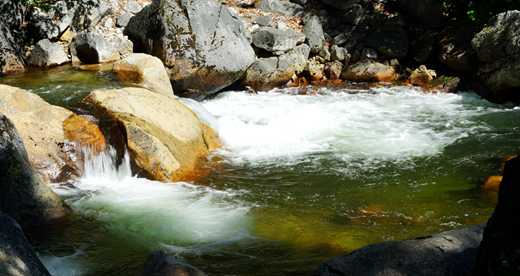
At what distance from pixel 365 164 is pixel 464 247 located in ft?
12.2

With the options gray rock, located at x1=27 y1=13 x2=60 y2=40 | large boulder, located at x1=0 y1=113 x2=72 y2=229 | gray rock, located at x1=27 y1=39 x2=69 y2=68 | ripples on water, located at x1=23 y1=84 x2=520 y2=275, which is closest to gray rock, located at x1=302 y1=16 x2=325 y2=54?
ripples on water, located at x1=23 y1=84 x2=520 y2=275

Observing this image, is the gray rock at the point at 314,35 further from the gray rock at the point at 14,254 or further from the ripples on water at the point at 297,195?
the gray rock at the point at 14,254

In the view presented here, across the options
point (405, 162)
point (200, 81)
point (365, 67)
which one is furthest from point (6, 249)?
point (365, 67)

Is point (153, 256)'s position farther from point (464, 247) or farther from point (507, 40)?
point (507, 40)

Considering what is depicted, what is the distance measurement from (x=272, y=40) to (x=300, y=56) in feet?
4.34

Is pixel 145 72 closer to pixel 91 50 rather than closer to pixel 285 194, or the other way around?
pixel 91 50

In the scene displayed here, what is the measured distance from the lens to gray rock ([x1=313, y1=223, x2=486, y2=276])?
7.04 feet

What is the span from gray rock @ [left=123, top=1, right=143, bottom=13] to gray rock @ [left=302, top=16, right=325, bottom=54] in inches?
268

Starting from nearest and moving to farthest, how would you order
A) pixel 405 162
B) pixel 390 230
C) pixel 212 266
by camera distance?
pixel 212 266
pixel 390 230
pixel 405 162

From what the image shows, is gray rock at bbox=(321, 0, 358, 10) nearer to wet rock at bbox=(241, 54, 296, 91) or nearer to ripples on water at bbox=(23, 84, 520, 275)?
wet rock at bbox=(241, 54, 296, 91)

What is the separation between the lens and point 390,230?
12.5ft

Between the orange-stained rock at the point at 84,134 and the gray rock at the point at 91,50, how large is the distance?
5950mm

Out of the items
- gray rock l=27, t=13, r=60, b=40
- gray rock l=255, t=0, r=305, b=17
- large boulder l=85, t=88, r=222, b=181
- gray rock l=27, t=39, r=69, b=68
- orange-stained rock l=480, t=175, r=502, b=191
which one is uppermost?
gray rock l=255, t=0, r=305, b=17

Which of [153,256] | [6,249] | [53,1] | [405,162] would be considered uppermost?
[53,1]
